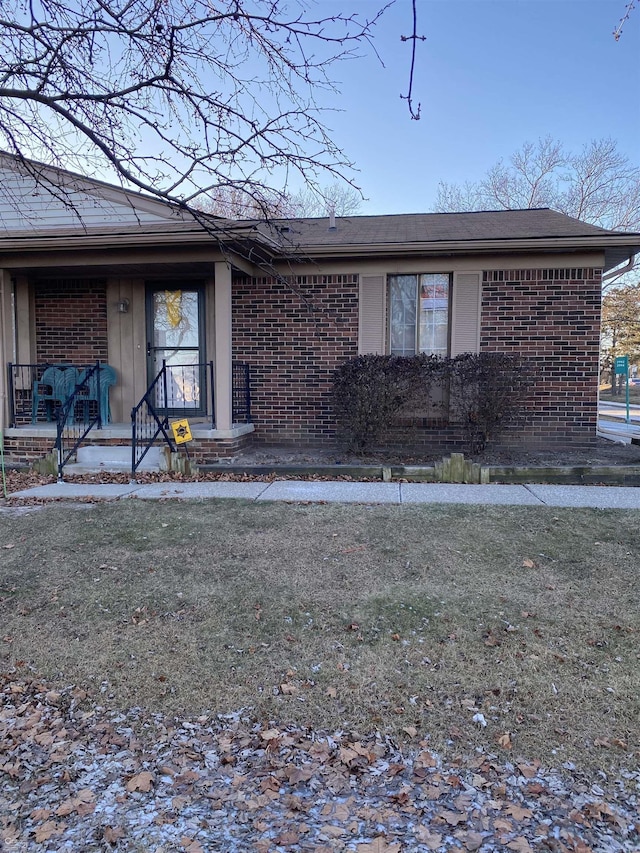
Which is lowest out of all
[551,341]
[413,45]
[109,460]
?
[109,460]

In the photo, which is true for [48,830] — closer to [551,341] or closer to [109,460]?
[109,460]

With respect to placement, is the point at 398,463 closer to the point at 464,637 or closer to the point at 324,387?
the point at 324,387

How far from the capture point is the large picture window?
864cm

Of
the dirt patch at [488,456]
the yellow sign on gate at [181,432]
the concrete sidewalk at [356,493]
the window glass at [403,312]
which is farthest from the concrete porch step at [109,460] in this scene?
the window glass at [403,312]

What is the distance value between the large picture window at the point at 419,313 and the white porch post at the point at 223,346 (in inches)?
100

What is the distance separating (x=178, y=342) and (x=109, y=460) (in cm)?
228

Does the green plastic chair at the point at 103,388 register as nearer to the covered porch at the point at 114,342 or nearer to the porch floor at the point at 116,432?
the covered porch at the point at 114,342

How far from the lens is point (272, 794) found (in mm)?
2018

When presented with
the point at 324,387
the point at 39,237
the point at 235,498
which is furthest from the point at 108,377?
the point at 235,498

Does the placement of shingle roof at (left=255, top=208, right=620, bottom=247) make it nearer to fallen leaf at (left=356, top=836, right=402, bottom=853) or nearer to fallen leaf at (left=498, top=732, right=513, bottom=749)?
fallen leaf at (left=498, top=732, right=513, bottom=749)

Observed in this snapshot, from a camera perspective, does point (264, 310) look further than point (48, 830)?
Yes

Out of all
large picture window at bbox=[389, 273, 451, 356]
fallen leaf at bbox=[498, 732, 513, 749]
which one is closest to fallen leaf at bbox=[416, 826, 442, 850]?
fallen leaf at bbox=[498, 732, 513, 749]

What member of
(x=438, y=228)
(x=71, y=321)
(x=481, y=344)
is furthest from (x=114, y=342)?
(x=481, y=344)

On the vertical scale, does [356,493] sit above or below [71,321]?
below
